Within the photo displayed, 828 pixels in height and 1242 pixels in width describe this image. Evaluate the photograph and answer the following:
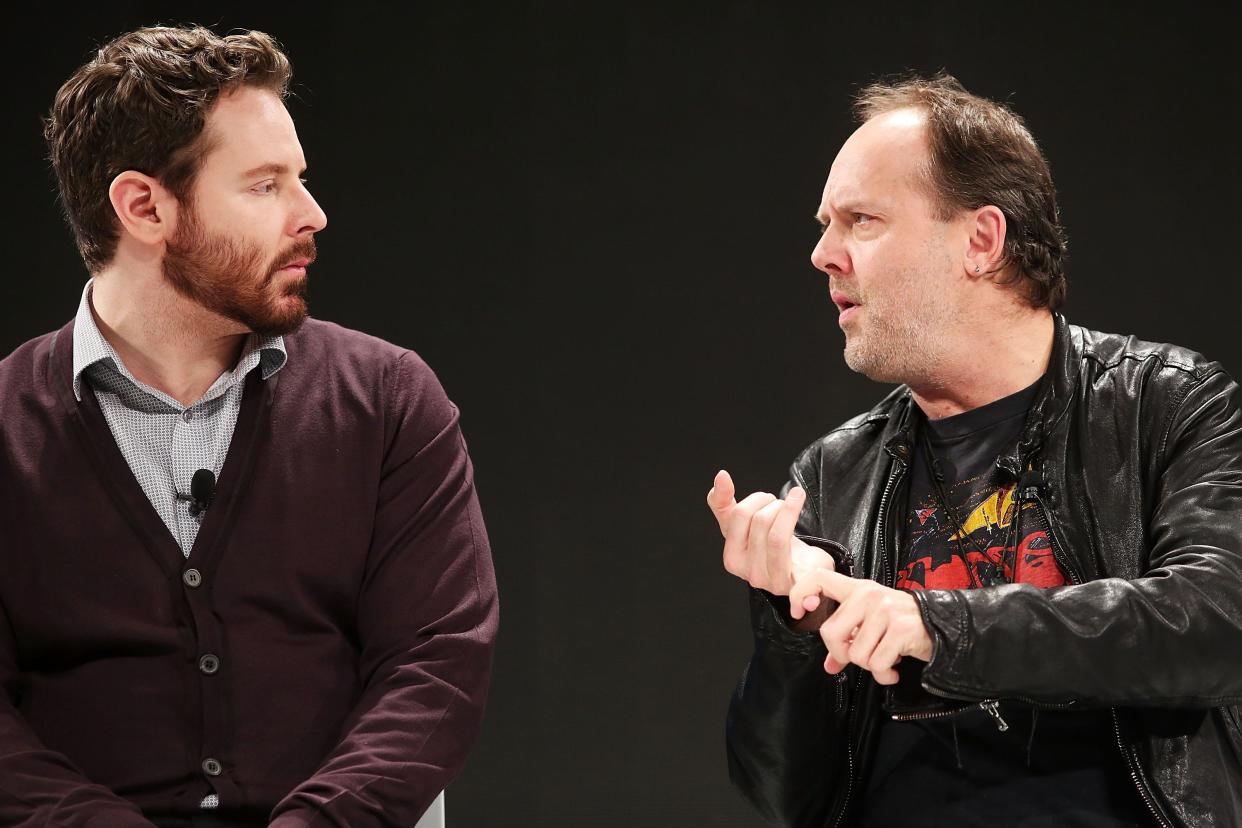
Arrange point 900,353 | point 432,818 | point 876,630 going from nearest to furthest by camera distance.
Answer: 1. point 876,630
2. point 900,353
3. point 432,818

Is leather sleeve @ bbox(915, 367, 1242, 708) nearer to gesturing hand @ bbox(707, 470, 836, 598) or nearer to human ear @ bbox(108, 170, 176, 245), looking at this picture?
gesturing hand @ bbox(707, 470, 836, 598)

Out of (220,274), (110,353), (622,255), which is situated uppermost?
(220,274)

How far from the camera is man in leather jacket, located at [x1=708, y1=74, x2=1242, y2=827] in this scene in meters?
1.86

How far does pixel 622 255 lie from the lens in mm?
3590

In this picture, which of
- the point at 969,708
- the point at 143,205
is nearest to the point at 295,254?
the point at 143,205

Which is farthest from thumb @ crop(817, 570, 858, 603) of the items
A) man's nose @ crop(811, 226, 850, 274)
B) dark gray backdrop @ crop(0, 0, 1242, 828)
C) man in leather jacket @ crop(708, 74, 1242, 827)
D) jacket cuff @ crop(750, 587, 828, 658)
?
dark gray backdrop @ crop(0, 0, 1242, 828)

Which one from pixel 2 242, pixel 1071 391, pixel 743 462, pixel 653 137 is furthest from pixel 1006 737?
pixel 2 242

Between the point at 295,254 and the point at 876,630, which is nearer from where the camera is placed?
the point at 876,630

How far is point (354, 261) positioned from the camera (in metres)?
3.62

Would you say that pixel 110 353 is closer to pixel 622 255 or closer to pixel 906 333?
pixel 906 333

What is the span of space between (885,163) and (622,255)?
133 cm

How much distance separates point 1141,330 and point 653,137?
1.29m

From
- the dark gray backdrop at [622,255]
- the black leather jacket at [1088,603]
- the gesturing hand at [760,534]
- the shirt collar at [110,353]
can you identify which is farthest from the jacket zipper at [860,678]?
the dark gray backdrop at [622,255]

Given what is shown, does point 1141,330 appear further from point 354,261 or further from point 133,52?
point 133,52
